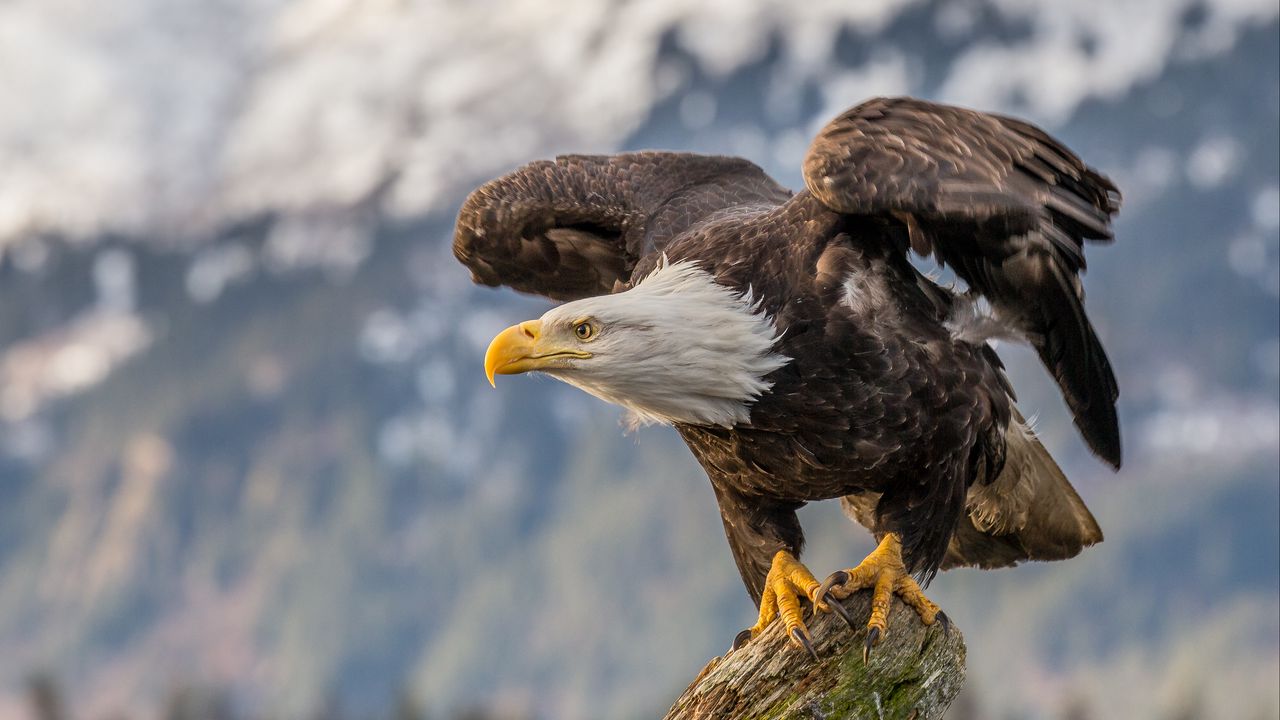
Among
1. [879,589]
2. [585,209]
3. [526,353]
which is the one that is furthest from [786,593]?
[585,209]

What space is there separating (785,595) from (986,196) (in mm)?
1787

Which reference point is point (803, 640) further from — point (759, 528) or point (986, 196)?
point (986, 196)

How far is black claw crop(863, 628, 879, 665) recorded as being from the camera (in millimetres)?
5184

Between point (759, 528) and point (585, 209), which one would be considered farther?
point (585, 209)

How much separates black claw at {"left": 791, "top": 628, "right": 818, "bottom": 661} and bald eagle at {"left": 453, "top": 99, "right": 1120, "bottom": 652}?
1cm

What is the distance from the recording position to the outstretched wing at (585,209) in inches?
281

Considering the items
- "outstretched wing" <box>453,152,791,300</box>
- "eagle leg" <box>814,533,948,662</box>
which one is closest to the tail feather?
"eagle leg" <box>814,533,948,662</box>

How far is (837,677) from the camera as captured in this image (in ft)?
16.7

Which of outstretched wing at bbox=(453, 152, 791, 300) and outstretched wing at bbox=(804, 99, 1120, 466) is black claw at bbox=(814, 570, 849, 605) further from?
outstretched wing at bbox=(453, 152, 791, 300)

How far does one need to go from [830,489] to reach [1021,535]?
5.29ft

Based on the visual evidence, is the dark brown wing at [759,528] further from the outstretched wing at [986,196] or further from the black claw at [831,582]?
the outstretched wing at [986,196]

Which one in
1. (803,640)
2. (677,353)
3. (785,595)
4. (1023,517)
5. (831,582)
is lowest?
(803,640)

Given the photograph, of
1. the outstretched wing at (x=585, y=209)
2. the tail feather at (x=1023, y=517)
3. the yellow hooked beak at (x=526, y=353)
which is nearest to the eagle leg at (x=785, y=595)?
the tail feather at (x=1023, y=517)

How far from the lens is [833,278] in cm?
546
